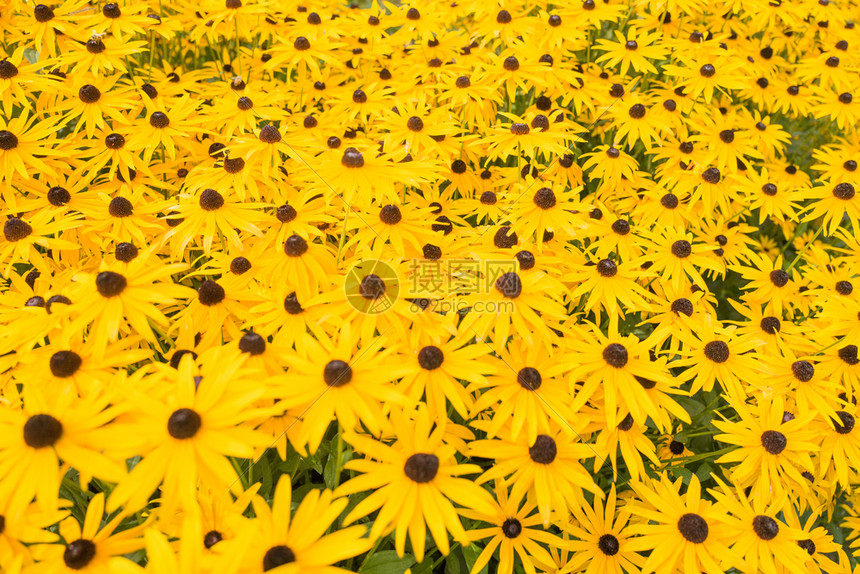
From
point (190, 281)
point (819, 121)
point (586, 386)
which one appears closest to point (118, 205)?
point (190, 281)

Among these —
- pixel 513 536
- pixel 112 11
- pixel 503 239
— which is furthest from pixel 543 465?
pixel 112 11

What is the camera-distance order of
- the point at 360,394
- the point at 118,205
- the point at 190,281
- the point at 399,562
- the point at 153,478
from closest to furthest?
the point at 153,478
the point at 360,394
the point at 399,562
the point at 118,205
the point at 190,281

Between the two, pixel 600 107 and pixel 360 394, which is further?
pixel 600 107

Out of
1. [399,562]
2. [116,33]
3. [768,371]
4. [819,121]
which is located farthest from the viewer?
[819,121]

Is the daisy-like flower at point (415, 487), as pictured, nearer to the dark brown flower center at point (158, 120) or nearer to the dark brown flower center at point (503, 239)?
the dark brown flower center at point (503, 239)

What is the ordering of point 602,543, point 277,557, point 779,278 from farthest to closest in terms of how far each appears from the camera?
point 779,278
point 602,543
point 277,557

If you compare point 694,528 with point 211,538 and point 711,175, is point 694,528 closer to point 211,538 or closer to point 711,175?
point 211,538

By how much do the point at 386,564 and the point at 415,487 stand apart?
0.44 meters

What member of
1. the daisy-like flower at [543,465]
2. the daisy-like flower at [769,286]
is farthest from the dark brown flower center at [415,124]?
the daisy-like flower at [769,286]

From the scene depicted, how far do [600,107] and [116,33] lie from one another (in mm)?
3030

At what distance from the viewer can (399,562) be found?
1.89 m

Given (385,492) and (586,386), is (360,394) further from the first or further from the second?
(586,386)

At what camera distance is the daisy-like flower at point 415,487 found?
5.08 ft

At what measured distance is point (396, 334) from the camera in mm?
1884
